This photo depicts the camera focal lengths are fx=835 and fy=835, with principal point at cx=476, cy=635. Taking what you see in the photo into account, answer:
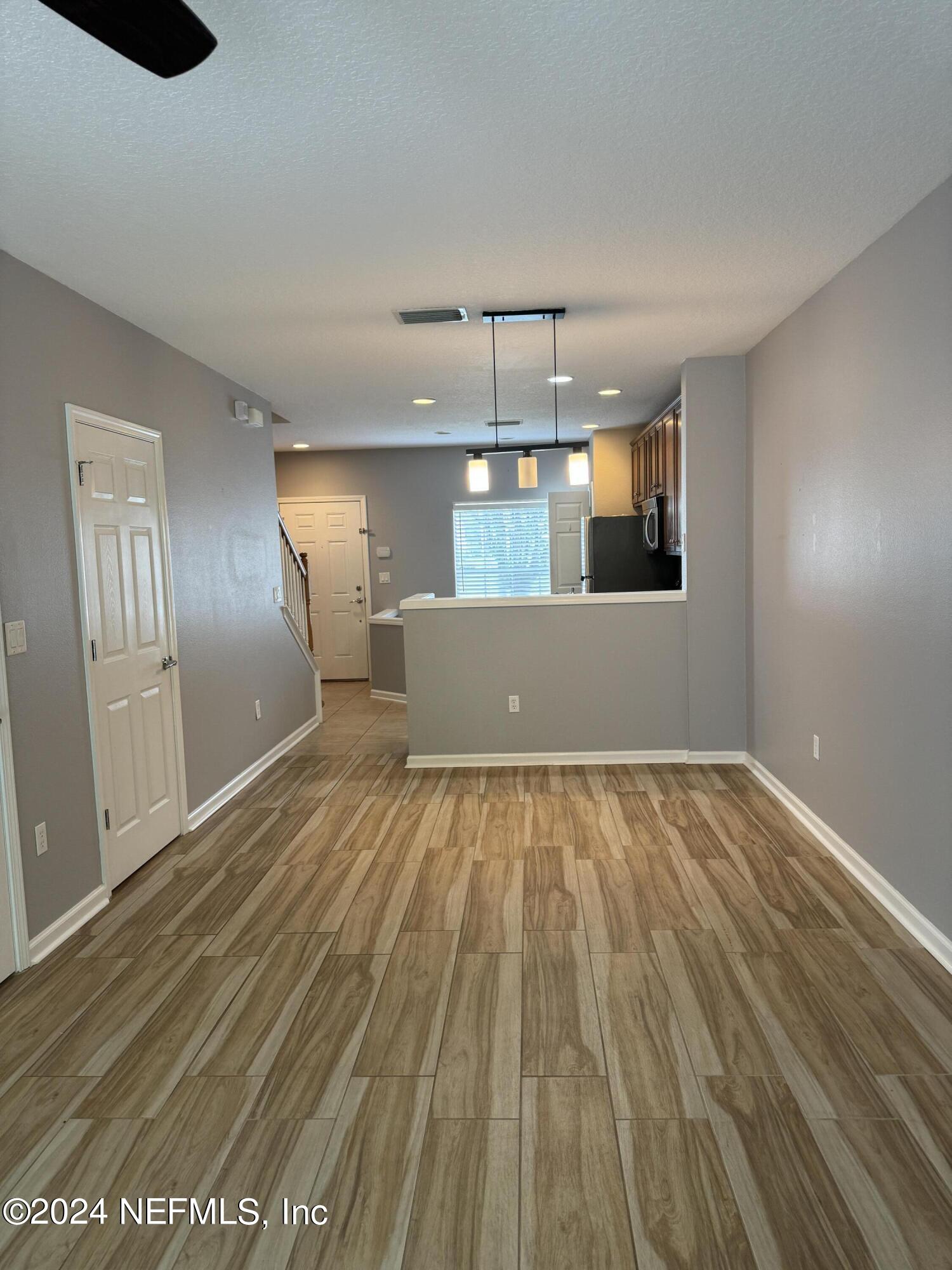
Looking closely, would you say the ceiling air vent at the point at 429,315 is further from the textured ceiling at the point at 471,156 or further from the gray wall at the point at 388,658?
the gray wall at the point at 388,658

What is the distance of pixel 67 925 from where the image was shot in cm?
319

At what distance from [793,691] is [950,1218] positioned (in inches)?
111

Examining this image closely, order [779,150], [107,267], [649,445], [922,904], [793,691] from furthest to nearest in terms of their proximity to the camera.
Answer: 1. [649,445]
2. [793,691]
3. [107,267]
4. [922,904]
5. [779,150]

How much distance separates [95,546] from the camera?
11.5ft

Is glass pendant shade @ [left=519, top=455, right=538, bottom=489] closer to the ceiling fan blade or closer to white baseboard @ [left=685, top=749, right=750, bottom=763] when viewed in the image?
white baseboard @ [left=685, top=749, right=750, bottom=763]

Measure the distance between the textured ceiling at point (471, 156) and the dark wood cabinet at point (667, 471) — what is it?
1625 millimetres

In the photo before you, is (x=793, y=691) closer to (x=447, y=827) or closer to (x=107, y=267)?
(x=447, y=827)

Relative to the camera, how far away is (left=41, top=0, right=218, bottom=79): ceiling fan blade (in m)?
1.27

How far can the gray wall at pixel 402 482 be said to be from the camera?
360 inches

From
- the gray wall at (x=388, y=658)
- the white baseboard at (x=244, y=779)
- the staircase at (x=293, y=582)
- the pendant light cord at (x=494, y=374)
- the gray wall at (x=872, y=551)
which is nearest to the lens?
the gray wall at (x=872, y=551)

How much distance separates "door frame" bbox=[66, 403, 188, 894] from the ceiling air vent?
4.41 ft

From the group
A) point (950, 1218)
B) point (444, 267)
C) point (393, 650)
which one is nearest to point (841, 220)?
point (444, 267)

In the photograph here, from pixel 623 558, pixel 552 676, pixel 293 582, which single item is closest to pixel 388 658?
pixel 293 582

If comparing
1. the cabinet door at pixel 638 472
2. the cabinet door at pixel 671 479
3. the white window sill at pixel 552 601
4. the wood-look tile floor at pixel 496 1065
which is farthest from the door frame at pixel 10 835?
the cabinet door at pixel 638 472
